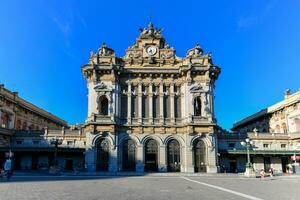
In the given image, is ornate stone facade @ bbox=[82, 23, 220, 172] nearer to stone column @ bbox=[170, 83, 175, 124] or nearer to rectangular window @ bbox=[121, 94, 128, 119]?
stone column @ bbox=[170, 83, 175, 124]

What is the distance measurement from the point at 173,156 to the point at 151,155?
3.39 metres

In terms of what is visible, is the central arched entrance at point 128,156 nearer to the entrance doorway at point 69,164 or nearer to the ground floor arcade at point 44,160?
the ground floor arcade at point 44,160

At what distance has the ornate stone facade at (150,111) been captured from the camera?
43.9 meters

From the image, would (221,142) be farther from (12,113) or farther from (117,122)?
(12,113)

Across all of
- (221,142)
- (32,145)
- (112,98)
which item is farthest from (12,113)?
(221,142)

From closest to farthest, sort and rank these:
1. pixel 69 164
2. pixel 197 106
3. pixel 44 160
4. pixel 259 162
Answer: pixel 197 106
pixel 69 164
pixel 44 160
pixel 259 162

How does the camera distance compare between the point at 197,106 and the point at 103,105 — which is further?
the point at 103,105

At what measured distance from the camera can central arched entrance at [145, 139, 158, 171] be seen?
44500 mm

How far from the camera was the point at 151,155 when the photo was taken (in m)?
44.8

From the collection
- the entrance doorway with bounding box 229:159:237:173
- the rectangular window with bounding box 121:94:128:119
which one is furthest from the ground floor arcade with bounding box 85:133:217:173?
the entrance doorway with bounding box 229:159:237:173

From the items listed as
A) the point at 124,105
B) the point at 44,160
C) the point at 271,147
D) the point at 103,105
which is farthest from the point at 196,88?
the point at 44,160

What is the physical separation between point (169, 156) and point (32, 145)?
23.3 meters

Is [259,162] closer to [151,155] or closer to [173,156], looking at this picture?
[173,156]

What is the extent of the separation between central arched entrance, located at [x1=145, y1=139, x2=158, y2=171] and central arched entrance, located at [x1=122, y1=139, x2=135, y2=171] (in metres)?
2.14
